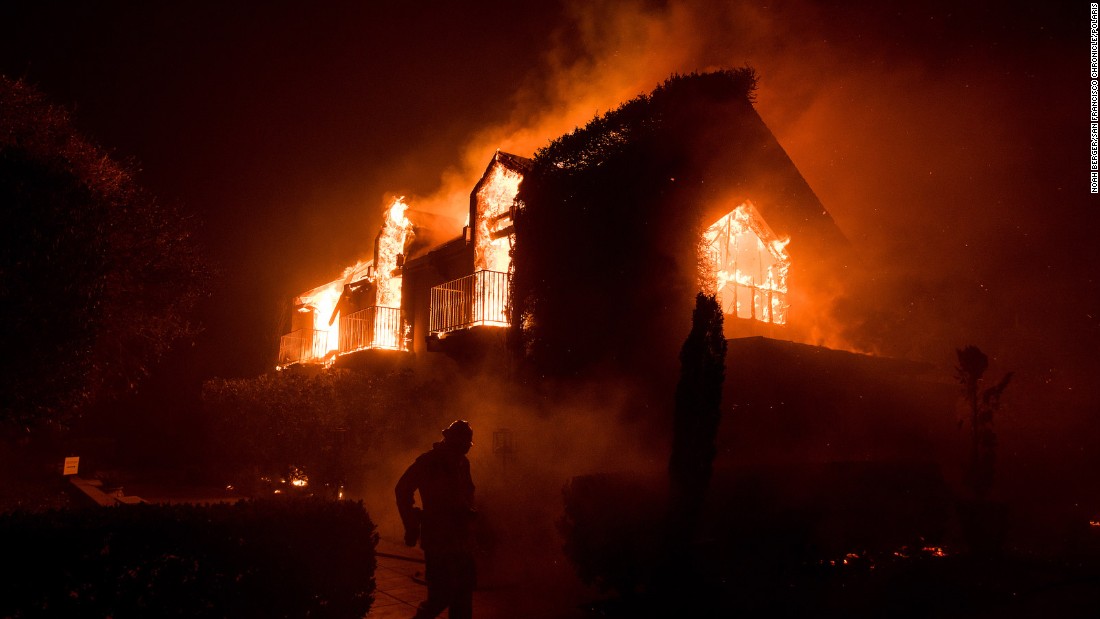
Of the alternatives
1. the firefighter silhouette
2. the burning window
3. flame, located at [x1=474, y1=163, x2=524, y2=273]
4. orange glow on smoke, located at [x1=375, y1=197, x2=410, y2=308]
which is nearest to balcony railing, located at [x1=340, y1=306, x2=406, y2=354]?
orange glow on smoke, located at [x1=375, y1=197, x2=410, y2=308]

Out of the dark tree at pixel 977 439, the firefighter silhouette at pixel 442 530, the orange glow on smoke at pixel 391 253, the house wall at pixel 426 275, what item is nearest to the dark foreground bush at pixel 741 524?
the firefighter silhouette at pixel 442 530

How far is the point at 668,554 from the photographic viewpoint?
7.43 meters

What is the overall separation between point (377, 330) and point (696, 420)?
10.8 m

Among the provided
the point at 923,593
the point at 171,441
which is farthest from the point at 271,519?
the point at 171,441

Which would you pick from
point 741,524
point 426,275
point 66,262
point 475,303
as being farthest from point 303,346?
point 741,524

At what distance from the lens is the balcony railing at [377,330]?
16438 millimetres

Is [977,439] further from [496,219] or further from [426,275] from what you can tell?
[426,275]

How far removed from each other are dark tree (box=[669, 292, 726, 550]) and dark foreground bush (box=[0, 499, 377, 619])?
11.7 ft

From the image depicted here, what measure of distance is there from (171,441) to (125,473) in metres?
3.24

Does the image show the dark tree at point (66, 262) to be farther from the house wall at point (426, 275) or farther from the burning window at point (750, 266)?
the burning window at point (750, 266)

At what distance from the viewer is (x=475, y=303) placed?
13289 millimetres

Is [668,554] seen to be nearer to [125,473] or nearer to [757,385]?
[757,385]

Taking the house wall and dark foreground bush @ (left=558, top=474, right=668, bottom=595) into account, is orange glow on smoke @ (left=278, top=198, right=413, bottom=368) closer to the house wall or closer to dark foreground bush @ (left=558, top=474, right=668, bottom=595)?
the house wall

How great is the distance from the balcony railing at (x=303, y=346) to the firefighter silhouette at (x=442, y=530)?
1630 cm
